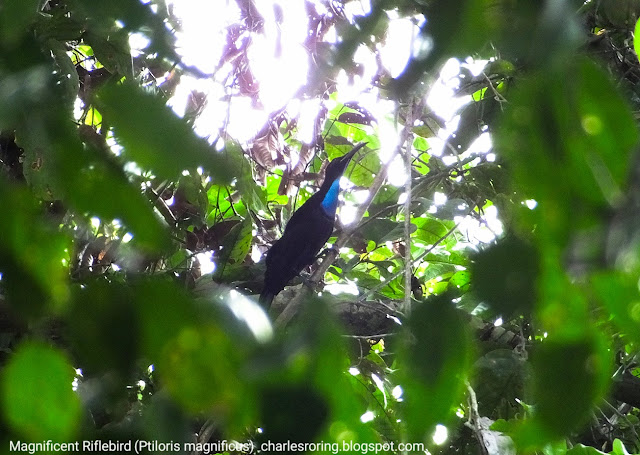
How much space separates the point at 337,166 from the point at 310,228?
0.49 m

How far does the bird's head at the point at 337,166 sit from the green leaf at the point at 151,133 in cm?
309

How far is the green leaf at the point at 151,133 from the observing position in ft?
1.14

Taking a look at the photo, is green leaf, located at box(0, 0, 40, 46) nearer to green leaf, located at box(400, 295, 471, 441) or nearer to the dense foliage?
the dense foliage

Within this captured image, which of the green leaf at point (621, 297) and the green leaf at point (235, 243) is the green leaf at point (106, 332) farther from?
the green leaf at point (235, 243)

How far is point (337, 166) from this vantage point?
12.2ft

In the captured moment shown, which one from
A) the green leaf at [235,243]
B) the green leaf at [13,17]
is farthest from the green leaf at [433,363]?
the green leaf at [235,243]

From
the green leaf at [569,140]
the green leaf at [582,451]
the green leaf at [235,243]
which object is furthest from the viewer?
the green leaf at [235,243]

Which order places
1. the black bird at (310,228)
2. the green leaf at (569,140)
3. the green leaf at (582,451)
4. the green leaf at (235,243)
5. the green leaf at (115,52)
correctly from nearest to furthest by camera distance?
the green leaf at (569,140) → the green leaf at (582,451) → the green leaf at (115,52) → the green leaf at (235,243) → the black bird at (310,228)

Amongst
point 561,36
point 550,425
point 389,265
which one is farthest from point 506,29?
point 389,265

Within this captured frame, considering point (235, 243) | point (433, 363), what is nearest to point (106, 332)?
point (433, 363)

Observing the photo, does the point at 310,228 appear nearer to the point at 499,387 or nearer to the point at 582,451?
the point at 499,387

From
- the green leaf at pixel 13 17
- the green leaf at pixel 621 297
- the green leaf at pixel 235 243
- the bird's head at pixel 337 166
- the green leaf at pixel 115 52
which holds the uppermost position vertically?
the green leaf at pixel 621 297

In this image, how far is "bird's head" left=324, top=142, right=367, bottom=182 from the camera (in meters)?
3.56

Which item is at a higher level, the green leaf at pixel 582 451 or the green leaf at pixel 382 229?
the green leaf at pixel 582 451
